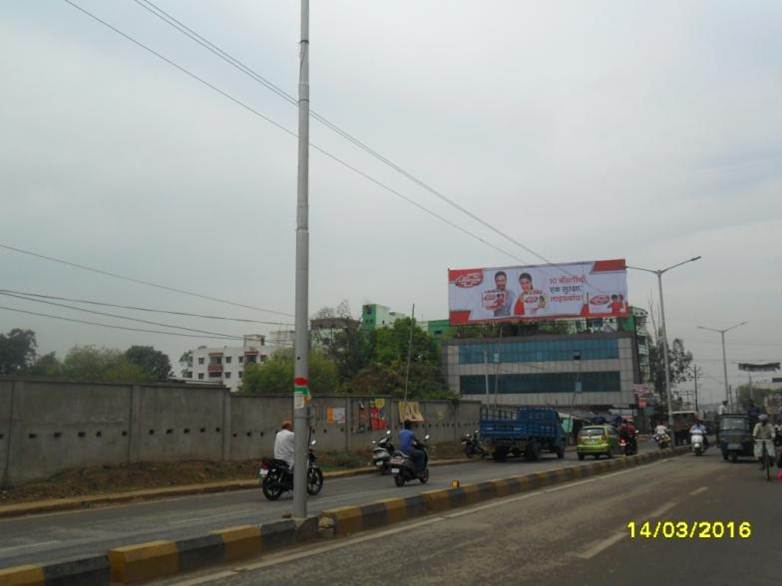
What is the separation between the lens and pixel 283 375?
75.9 meters

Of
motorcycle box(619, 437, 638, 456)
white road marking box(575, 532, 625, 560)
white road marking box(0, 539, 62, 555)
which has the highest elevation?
white road marking box(575, 532, 625, 560)

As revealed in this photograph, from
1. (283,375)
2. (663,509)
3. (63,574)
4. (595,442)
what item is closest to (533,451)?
(595,442)

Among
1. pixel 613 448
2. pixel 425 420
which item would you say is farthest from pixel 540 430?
pixel 425 420

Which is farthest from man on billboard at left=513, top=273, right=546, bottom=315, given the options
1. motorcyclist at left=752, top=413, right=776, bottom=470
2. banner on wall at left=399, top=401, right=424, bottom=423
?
motorcyclist at left=752, top=413, right=776, bottom=470

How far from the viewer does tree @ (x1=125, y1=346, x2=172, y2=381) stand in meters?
88.2

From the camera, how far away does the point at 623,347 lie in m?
71.6

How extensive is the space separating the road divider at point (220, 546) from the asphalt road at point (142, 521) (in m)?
1.32

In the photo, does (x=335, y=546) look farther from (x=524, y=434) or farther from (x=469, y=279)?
(x=469, y=279)

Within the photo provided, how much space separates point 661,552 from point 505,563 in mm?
1969

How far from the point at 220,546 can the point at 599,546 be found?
4519mm

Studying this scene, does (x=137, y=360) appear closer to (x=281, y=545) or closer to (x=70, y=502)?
(x=70, y=502)

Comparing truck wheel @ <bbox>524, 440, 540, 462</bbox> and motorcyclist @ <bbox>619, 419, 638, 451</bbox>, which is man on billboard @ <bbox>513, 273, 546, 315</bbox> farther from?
truck wheel @ <bbox>524, 440, 540, 462</bbox>

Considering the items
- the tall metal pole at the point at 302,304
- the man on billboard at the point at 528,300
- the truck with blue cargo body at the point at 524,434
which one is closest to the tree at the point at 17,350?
the man on billboard at the point at 528,300
